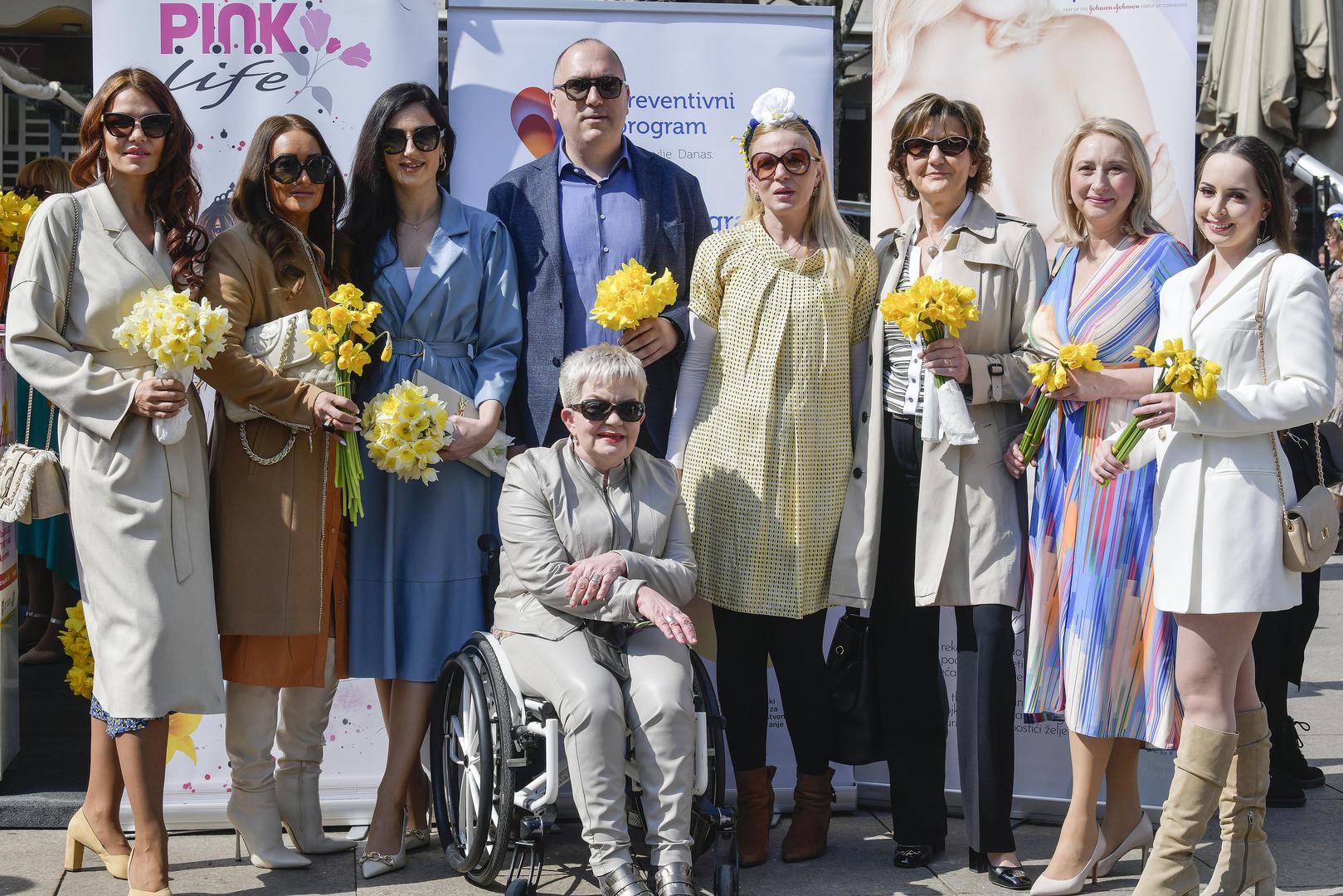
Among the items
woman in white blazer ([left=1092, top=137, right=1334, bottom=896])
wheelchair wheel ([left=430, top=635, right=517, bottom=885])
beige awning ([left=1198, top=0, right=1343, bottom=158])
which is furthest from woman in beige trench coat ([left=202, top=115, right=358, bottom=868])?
beige awning ([left=1198, top=0, right=1343, bottom=158])

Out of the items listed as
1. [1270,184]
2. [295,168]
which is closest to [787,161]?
[1270,184]

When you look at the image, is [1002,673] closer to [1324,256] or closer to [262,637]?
[262,637]

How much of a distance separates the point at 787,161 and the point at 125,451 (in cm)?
208

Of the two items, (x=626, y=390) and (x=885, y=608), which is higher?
(x=626, y=390)

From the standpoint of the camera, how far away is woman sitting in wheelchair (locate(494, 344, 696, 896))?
145 inches

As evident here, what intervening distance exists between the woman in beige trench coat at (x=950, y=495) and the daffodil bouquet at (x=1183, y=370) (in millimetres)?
552

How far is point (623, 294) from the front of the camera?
4.08m

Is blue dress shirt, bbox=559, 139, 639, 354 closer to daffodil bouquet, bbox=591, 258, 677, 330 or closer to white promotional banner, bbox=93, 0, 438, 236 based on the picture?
daffodil bouquet, bbox=591, 258, 677, 330

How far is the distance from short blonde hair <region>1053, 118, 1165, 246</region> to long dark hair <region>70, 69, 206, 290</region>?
2550 millimetres

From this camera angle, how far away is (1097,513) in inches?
160

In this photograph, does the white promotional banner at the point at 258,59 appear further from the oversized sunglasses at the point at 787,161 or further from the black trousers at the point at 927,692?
the black trousers at the point at 927,692

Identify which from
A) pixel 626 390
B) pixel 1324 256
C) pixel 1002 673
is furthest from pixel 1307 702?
pixel 626 390

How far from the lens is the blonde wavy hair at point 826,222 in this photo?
13.9ft

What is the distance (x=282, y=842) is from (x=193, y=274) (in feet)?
5.81
